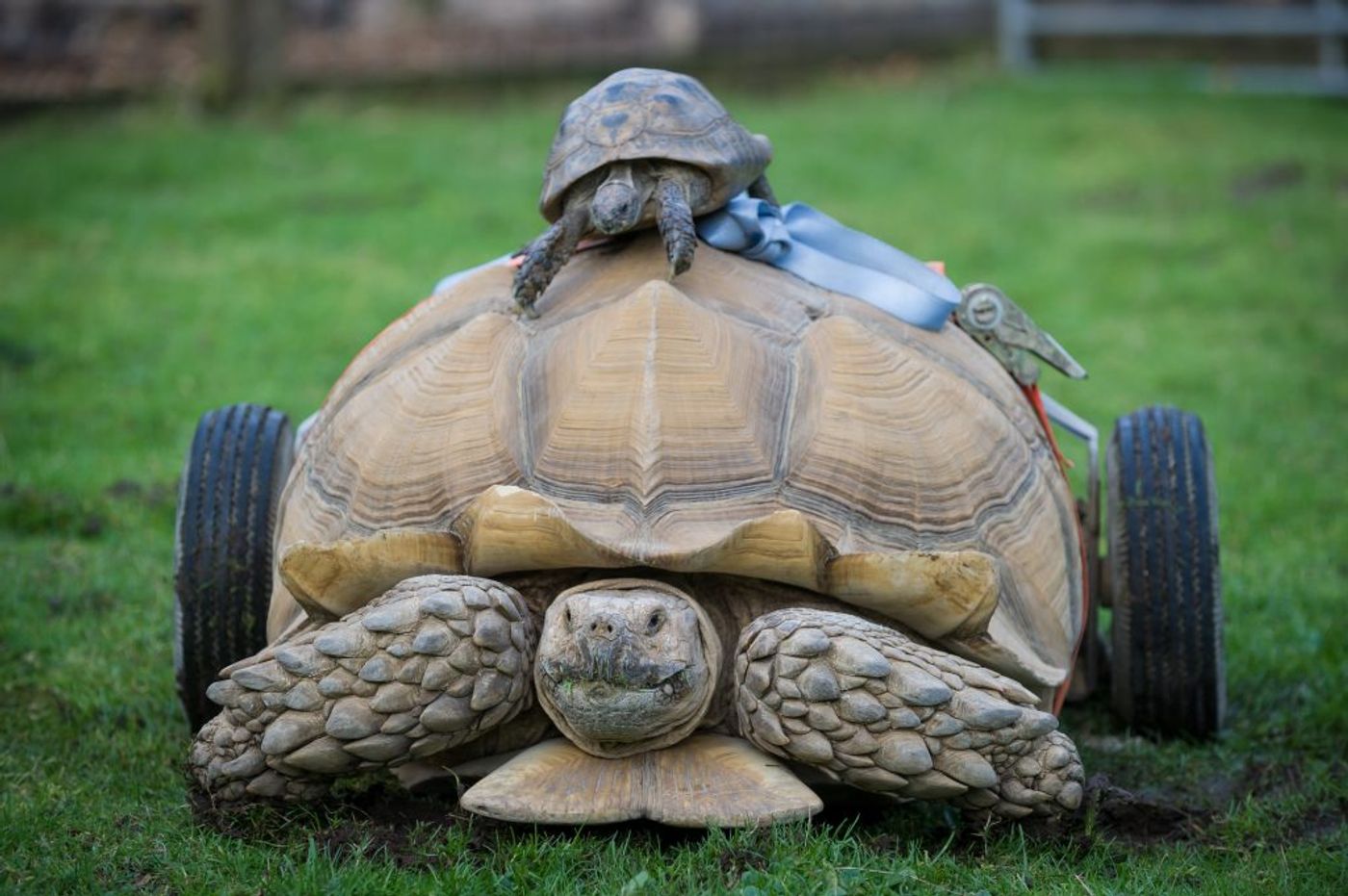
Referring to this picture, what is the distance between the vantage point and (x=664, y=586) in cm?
289

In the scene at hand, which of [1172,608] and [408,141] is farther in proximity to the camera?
[408,141]

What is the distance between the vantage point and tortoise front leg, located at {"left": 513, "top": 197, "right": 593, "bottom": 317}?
10.9ft

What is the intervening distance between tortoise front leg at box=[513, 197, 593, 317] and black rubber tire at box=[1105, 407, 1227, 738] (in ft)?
4.23

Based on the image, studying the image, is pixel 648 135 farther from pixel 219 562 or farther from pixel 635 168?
pixel 219 562

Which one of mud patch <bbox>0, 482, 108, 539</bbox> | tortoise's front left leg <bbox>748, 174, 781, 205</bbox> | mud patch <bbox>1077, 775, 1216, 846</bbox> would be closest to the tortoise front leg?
tortoise's front left leg <bbox>748, 174, 781, 205</bbox>

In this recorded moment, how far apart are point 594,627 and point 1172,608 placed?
56.9 inches

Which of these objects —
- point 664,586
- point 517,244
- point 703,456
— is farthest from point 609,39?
point 664,586

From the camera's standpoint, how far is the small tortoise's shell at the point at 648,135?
3.36 m

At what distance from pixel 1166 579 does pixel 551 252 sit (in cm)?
146

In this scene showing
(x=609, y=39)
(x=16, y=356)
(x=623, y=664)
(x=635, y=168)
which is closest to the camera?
(x=623, y=664)

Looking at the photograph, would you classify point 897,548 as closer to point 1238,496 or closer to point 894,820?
point 894,820

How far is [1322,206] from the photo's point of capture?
354 inches

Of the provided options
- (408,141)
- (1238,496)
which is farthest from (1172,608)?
(408,141)

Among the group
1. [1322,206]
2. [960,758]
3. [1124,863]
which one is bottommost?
[1124,863]
